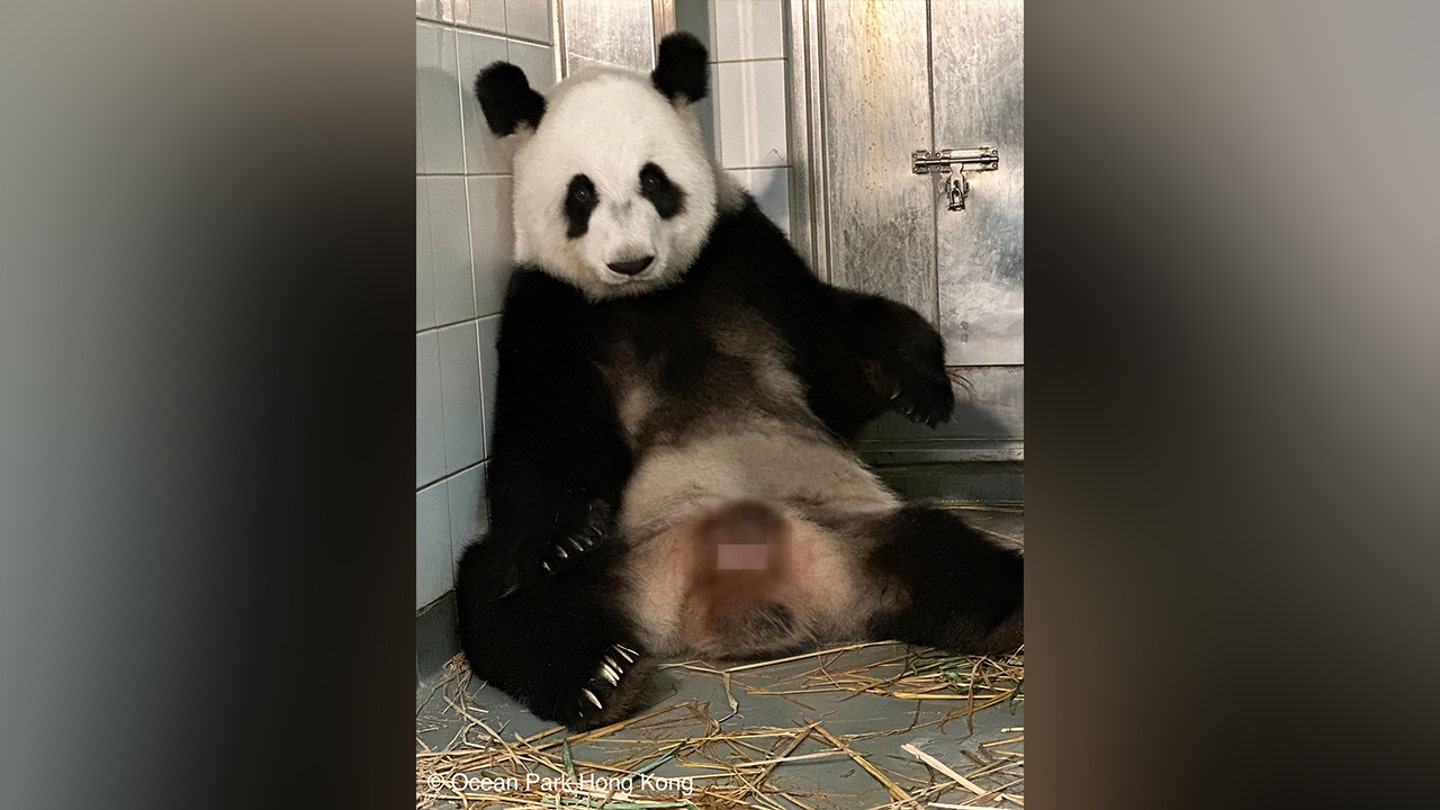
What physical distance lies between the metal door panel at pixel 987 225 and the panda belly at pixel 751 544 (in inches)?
11.8

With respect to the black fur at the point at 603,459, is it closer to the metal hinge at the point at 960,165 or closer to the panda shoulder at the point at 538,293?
the panda shoulder at the point at 538,293

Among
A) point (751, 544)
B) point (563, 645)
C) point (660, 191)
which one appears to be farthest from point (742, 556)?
point (660, 191)

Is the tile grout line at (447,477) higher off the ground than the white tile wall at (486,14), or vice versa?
the white tile wall at (486,14)

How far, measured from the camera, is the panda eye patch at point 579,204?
221cm

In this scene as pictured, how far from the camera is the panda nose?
2201 mm

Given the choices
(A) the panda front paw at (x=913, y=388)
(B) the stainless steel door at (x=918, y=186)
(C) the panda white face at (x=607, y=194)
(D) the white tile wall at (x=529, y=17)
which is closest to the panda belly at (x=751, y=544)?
(A) the panda front paw at (x=913, y=388)

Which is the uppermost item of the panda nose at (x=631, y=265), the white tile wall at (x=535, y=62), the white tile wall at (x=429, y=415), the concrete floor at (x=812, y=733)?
the white tile wall at (x=535, y=62)
